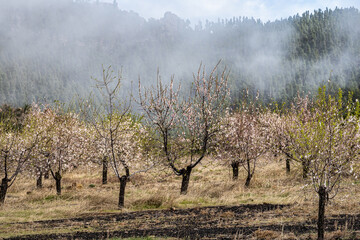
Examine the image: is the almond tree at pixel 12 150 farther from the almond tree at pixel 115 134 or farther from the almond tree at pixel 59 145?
the almond tree at pixel 115 134

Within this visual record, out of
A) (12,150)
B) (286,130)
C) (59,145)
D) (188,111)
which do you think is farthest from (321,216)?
(12,150)

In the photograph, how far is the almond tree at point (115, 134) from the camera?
13.2m

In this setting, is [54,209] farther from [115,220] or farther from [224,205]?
[224,205]

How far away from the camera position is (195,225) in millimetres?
10734

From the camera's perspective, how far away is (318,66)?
146 metres

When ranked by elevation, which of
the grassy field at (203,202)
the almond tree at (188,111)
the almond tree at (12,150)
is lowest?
the grassy field at (203,202)

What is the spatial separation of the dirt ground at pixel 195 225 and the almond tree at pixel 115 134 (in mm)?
2504

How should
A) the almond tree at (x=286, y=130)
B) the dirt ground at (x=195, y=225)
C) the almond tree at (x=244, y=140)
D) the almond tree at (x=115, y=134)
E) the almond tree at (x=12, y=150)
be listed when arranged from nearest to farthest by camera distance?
1. the dirt ground at (x=195, y=225)
2. the almond tree at (x=115, y=134)
3. the almond tree at (x=286, y=130)
4. the almond tree at (x=12, y=150)
5. the almond tree at (x=244, y=140)

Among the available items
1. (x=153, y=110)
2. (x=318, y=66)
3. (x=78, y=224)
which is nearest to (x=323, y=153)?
(x=78, y=224)

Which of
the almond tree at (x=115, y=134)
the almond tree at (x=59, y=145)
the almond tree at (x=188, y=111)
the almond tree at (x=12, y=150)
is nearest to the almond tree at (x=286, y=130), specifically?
the almond tree at (x=188, y=111)

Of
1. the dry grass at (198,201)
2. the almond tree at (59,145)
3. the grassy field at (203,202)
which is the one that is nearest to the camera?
the grassy field at (203,202)

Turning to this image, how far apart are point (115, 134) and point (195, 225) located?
705 centimetres

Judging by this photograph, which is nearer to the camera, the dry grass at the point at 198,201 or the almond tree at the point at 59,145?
the dry grass at the point at 198,201

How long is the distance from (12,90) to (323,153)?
180444mm
